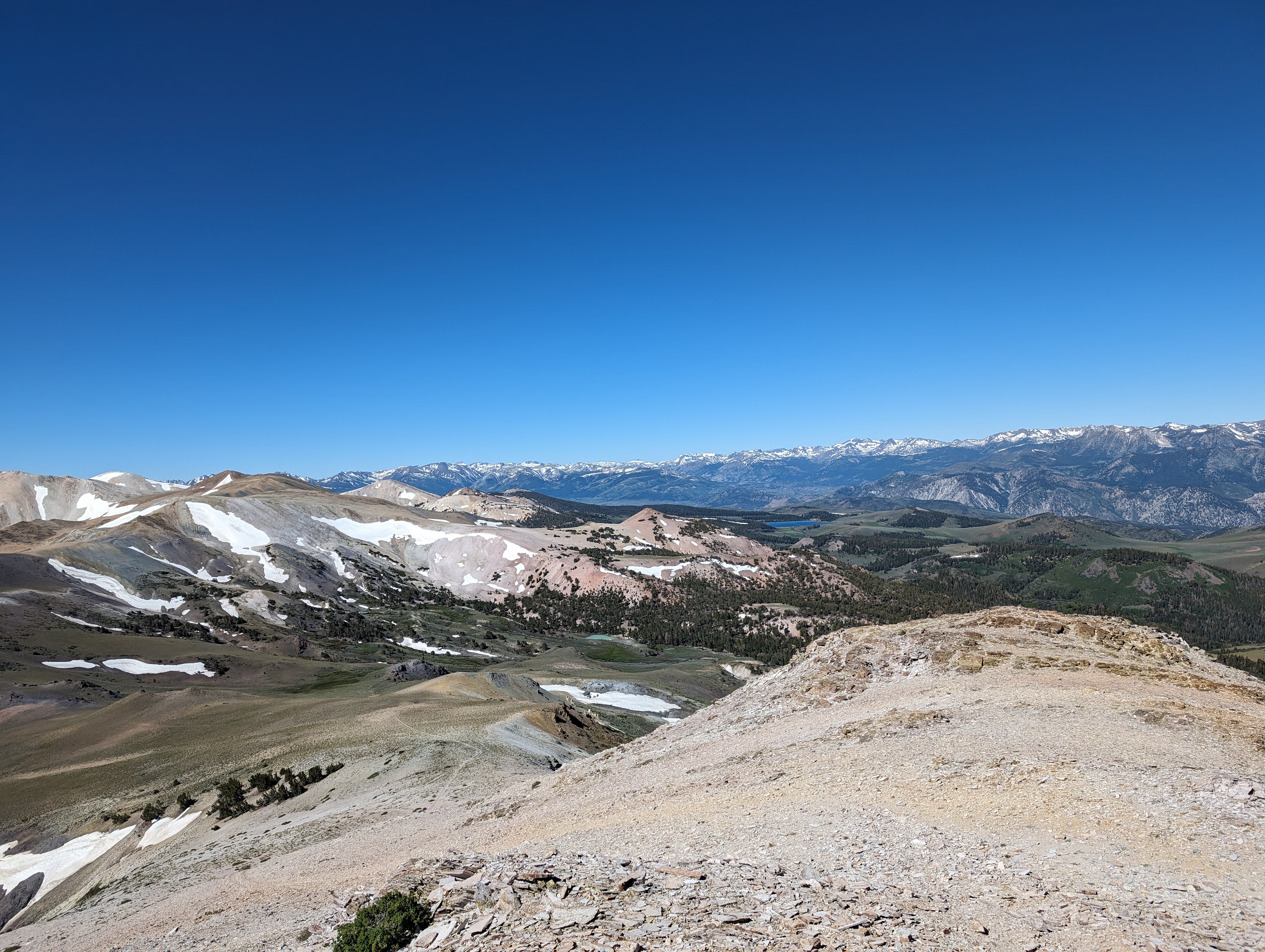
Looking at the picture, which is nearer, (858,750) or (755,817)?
(755,817)

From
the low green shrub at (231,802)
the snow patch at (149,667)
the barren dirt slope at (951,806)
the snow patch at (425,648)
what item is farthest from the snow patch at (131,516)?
the barren dirt slope at (951,806)

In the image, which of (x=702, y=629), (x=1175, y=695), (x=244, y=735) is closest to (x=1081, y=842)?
(x=1175, y=695)

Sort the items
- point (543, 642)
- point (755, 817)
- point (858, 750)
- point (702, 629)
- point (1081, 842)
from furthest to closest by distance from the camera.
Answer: point (702, 629), point (543, 642), point (858, 750), point (755, 817), point (1081, 842)

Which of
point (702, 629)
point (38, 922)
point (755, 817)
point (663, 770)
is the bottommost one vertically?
point (702, 629)

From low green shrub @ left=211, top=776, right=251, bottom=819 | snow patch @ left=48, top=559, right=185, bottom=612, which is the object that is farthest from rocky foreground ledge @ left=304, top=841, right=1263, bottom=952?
snow patch @ left=48, top=559, right=185, bottom=612

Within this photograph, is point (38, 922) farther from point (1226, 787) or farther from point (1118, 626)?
point (1118, 626)

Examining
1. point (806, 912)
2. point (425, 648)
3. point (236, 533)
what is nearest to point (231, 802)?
point (806, 912)

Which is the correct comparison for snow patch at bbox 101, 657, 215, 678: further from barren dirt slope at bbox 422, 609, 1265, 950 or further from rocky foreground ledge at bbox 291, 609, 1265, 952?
barren dirt slope at bbox 422, 609, 1265, 950

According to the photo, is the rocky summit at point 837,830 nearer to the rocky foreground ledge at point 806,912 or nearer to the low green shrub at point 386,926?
the rocky foreground ledge at point 806,912
